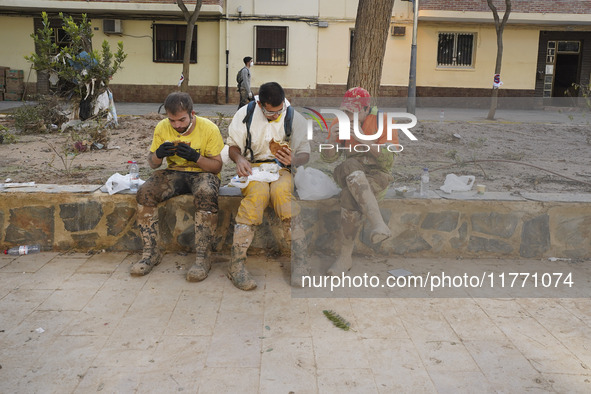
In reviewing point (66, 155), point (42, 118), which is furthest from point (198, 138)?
point (42, 118)

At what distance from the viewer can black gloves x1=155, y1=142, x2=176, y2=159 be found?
3.88m

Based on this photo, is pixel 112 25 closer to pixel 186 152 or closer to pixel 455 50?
pixel 455 50

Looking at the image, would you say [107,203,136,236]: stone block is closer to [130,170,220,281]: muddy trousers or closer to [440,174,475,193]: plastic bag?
[130,170,220,281]: muddy trousers

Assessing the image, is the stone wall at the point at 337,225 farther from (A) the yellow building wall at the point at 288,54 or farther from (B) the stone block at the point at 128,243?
(A) the yellow building wall at the point at 288,54

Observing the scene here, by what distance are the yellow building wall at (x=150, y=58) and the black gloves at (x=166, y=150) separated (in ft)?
48.0

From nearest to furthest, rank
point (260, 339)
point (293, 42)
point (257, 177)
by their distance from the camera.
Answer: point (260, 339), point (257, 177), point (293, 42)

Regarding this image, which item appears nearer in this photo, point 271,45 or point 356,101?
point 356,101

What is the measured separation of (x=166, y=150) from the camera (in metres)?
3.89

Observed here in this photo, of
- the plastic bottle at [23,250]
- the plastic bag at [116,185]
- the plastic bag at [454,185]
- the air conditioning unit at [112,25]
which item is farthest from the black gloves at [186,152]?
the air conditioning unit at [112,25]

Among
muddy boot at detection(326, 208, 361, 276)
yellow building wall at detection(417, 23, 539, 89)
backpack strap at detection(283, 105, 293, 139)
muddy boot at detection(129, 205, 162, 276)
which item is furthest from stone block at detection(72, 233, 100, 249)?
yellow building wall at detection(417, 23, 539, 89)

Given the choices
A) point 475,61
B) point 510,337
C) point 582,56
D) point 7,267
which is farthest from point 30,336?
point 582,56

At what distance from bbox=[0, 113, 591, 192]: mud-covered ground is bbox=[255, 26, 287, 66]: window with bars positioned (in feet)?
27.0

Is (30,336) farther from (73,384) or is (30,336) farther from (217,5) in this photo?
(217,5)

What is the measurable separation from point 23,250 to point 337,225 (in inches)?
95.6
